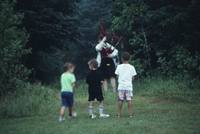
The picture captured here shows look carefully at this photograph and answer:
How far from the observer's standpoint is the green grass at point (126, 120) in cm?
1286

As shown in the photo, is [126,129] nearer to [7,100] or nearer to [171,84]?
[7,100]

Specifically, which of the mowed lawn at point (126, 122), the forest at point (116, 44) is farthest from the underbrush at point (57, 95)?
the mowed lawn at point (126, 122)

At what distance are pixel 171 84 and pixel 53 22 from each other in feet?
38.4

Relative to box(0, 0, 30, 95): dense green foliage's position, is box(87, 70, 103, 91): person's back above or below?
below

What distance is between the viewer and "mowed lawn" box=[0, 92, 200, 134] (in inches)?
502

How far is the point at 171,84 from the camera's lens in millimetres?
23094

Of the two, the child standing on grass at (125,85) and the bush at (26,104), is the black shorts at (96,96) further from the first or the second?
the bush at (26,104)

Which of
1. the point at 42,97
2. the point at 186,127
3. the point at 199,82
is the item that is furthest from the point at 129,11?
the point at 186,127

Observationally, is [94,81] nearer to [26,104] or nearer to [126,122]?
[126,122]

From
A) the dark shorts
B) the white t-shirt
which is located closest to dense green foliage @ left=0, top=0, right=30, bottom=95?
the dark shorts

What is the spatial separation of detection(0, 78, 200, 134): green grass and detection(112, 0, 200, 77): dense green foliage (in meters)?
6.63

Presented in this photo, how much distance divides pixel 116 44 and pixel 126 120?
1037 cm

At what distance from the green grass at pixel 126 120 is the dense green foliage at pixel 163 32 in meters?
6.63

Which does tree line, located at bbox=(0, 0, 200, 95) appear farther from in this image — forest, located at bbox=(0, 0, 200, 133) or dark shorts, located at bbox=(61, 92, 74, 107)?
dark shorts, located at bbox=(61, 92, 74, 107)
